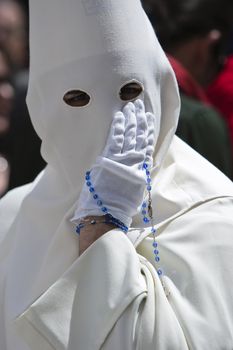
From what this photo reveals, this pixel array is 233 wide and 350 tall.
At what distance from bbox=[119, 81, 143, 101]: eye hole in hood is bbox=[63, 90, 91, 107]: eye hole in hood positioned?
10 centimetres

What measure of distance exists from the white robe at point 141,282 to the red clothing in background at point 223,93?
236 centimetres

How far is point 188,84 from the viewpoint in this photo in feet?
16.5

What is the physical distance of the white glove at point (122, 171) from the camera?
2867mm

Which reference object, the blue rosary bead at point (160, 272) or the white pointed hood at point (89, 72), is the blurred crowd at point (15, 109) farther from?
the blue rosary bead at point (160, 272)

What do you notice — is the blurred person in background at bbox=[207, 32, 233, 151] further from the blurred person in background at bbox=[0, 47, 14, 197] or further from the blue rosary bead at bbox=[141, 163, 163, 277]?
the blue rosary bead at bbox=[141, 163, 163, 277]

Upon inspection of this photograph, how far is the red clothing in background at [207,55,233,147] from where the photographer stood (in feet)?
18.0

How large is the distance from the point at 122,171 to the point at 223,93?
9.07 feet

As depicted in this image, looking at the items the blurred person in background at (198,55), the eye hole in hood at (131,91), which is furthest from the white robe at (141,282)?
the blurred person in background at (198,55)

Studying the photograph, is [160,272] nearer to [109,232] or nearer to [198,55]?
[109,232]

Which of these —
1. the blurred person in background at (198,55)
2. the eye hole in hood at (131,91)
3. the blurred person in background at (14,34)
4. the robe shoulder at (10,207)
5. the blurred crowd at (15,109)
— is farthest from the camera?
the blurred person in background at (14,34)

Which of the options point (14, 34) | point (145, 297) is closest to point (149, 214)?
point (145, 297)

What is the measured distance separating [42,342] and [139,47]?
2.95 ft

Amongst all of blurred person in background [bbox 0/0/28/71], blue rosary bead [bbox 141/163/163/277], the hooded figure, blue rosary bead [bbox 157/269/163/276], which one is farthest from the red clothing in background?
blue rosary bead [bbox 157/269/163/276]

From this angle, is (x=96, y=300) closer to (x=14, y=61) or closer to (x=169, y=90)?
(x=169, y=90)
